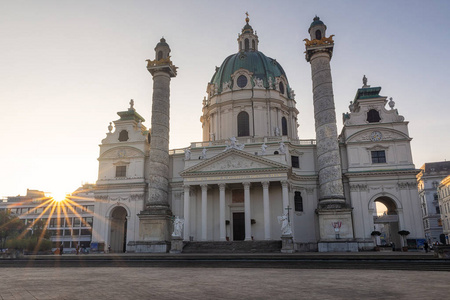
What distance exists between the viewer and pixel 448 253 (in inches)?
771

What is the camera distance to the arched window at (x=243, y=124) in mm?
49094

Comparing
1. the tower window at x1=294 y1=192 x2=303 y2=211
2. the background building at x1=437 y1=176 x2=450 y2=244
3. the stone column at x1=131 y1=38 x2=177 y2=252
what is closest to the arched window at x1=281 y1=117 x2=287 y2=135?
the tower window at x1=294 y1=192 x2=303 y2=211

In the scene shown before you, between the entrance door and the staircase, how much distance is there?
5753 mm

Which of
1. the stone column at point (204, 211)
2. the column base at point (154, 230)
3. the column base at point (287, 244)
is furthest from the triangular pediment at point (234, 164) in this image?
the column base at point (287, 244)

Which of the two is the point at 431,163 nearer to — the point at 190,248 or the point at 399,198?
the point at 399,198

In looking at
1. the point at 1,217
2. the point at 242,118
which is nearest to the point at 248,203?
the point at 242,118

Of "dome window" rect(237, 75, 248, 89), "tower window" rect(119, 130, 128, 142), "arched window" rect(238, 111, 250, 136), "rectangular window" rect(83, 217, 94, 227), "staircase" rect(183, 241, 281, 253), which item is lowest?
"staircase" rect(183, 241, 281, 253)

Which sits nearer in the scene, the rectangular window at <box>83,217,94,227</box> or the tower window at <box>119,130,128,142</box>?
the tower window at <box>119,130,128,142</box>

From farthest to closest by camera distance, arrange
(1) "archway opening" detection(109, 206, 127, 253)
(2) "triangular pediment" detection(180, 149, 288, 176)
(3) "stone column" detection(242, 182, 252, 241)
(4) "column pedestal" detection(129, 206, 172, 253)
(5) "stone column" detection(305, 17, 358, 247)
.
A: (1) "archway opening" detection(109, 206, 127, 253), (2) "triangular pediment" detection(180, 149, 288, 176), (3) "stone column" detection(242, 182, 252, 241), (4) "column pedestal" detection(129, 206, 172, 253), (5) "stone column" detection(305, 17, 358, 247)

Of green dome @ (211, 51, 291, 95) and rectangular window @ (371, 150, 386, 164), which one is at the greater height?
green dome @ (211, 51, 291, 95)

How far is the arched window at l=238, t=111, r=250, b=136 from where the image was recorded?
161 feet

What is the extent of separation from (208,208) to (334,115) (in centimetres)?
1751

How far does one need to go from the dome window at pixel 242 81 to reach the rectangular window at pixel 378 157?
1983 centimetres

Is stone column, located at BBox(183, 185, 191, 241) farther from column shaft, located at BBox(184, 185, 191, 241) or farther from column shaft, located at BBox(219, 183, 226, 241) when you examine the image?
column shaft, located at BBox(219, 183, 226, 241)
